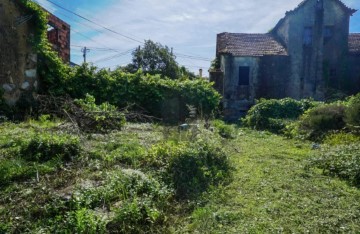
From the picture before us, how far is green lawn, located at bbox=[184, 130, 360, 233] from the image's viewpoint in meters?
4.02

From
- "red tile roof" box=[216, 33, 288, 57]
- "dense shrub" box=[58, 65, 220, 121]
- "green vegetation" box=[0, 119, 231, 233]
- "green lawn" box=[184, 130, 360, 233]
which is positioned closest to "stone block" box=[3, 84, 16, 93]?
"dense shrub" box=[58, 65, 220, 121]

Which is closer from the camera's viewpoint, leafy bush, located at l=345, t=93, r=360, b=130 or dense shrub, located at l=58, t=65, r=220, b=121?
leafy bush, located at l=345, t=93, r=360, b=130

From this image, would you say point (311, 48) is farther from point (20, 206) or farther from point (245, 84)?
point (20, 206)

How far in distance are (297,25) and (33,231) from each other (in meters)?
23.1

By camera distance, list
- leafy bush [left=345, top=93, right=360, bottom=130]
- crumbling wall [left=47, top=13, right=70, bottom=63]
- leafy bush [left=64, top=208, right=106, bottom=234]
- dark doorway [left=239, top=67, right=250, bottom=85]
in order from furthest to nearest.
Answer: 1. dark doorway [left=239, top=67, right=250, bottom=85]
2. crumbling wall [left=47, top=13, right=70, bottom=63]
3. leafy bush [left=345, top=93, right=360, bottom=130]
4. leafy bush [left=64, top=208, right=106, bottom=234]

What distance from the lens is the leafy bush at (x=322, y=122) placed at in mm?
11711

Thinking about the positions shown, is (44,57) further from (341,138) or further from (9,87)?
(341,138)

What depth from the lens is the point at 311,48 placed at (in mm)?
22672

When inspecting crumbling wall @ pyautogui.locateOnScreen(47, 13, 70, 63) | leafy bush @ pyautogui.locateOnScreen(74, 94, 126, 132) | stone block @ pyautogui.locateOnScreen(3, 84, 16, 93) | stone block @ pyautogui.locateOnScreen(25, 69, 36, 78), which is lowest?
leafy bush @ pyautogui.locateOnScreen(74, 94, 126, 132)

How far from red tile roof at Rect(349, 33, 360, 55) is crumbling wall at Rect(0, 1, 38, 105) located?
70.1 feet

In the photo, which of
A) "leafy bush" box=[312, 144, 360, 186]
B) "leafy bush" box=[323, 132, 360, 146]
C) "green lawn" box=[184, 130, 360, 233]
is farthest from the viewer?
"leafy bush" box=[323, 132, 360, 146]

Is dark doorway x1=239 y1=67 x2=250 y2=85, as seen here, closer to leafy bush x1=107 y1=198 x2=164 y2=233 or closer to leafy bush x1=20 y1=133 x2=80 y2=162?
leafy bush x1=20 y1=133 x2=80 y2=162

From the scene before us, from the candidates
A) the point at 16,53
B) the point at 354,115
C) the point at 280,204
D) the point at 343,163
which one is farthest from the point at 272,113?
the point at 280,204

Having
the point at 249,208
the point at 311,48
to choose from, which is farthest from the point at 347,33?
the point at 249,208
